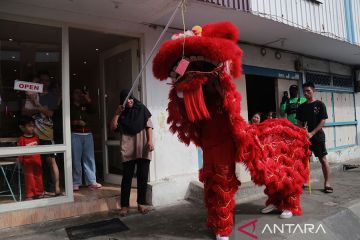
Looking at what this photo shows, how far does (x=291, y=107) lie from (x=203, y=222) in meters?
4.31

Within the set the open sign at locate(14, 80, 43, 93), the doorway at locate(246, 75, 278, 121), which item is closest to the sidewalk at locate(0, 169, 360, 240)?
the open sign at locate(14, 80, 43, 93)

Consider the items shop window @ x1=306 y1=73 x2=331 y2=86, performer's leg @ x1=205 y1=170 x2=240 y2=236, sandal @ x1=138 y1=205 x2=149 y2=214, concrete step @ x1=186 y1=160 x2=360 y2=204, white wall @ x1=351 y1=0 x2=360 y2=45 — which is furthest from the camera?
A: shop window @ x1=306 y1=73 x2=331 y2=86

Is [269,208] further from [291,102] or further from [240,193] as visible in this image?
[291,102]

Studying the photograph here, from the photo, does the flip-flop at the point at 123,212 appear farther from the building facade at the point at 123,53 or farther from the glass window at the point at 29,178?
the glass window at the point at 29,178

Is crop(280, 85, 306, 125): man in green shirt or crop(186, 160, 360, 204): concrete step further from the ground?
crop(280, 85, 306, 125): man in green shirt

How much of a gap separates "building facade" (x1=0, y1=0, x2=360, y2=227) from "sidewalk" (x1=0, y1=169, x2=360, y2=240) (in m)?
0.32

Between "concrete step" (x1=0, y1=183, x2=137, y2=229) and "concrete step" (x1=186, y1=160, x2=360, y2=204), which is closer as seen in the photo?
"concrete step" (x1=0, y1=183, x2=137, y2=229)

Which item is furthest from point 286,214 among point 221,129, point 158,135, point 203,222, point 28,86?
point 28,86

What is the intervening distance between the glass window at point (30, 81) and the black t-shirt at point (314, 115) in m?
3.93

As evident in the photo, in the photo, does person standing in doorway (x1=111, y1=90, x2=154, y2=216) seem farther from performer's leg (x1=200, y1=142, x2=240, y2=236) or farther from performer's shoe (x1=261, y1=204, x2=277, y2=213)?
performer's shoe (x1=261, y1=204, x2=277, y2=213)

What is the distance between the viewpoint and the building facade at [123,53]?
4.43 metres

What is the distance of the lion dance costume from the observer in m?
3.14

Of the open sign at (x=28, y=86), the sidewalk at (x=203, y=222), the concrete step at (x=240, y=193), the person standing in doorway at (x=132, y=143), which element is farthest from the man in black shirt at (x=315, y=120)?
the open sign at (x=28, y=86)

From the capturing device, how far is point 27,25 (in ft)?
14.9
